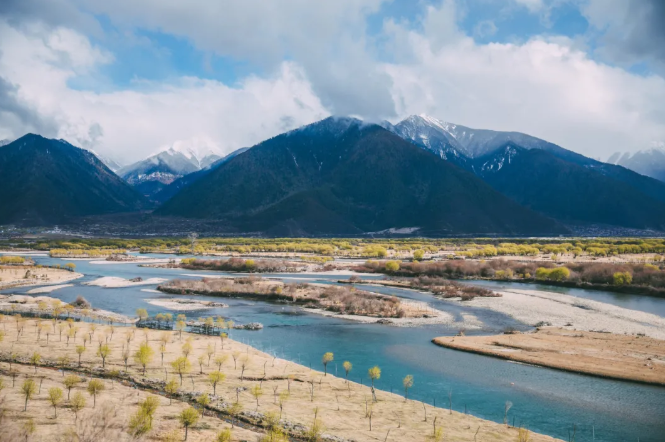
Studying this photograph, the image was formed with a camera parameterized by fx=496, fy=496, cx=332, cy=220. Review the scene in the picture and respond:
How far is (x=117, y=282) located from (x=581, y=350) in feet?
277

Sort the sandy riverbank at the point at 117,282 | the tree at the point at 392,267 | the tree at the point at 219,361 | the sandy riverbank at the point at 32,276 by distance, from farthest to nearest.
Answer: the tree at the point at 392,267 < the sandy riverbank at the point at 117,282 < the sandy riverbank at the point at 32,276 < the tree at the point at 219,361

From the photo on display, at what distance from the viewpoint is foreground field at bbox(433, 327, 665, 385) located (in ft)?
143

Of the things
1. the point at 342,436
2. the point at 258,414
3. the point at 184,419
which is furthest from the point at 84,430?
the point at 342,436

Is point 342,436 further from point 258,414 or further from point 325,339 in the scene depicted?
point 325,339

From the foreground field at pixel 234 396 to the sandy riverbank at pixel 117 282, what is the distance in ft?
157

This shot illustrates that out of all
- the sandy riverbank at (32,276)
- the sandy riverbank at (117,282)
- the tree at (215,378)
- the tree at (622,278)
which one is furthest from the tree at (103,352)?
the tree at (622,278)

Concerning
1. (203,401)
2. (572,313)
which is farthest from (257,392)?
(572,313)

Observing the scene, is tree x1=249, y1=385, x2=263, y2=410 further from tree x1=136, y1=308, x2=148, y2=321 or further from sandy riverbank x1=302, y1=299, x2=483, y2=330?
tree x1=136, y1=308, x2=148, y2=321

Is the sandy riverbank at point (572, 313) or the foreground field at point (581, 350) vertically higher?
the sandy riverbank at point (572, 313)

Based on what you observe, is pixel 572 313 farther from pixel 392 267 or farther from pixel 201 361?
pixel 392 267

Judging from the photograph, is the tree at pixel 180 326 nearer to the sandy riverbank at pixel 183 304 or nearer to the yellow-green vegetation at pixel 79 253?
the sandy riverbank at pixel 183 304

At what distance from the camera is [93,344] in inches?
1833

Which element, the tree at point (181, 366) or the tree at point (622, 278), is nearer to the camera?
the tree at point (181, 366)

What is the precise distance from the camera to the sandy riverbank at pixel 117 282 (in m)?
96.0
